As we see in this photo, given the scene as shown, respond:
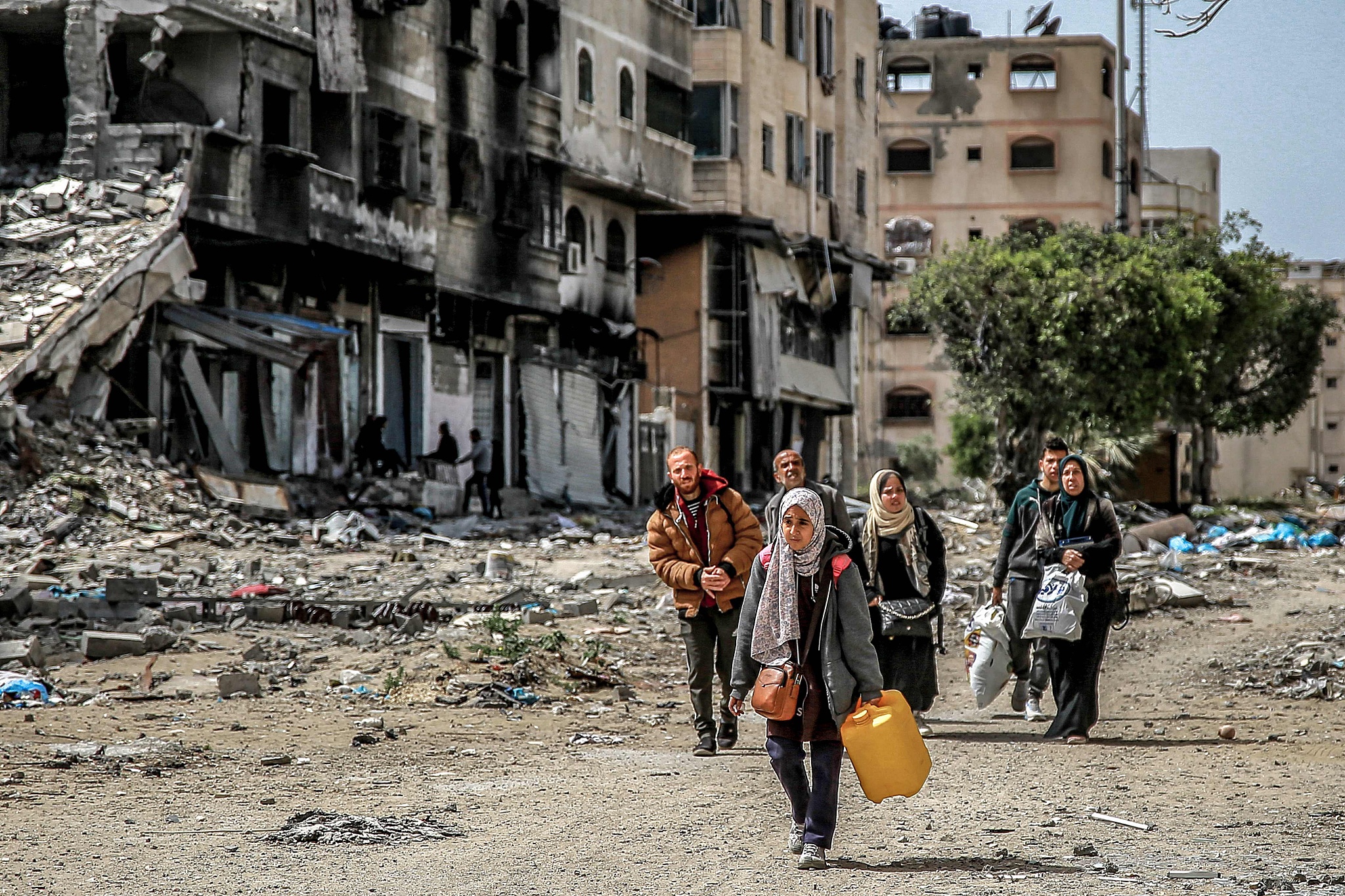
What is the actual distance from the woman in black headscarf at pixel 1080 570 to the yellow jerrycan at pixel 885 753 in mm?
3698

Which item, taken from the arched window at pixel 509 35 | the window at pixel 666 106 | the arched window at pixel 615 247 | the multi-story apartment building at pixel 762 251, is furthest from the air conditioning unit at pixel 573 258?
the arched window at pixel 509 35

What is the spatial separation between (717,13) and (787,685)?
115ft

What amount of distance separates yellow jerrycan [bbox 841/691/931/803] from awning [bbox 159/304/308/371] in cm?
1795

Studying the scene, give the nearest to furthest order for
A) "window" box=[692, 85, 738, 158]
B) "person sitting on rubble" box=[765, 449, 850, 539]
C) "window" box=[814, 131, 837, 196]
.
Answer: "person sitting on rubble" box=[765, 449, 850, 539], "window" box=[692, 85, 738, 158], "window" box=[814, 131, 837, 196]

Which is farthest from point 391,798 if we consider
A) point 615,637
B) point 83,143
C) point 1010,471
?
point 1010,471

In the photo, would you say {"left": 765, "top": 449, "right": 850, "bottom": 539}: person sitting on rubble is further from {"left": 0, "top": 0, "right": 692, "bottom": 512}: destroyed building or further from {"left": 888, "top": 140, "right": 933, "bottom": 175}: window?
{"left": 888, "top": 140, "right": 933, "bottom": 175}: window

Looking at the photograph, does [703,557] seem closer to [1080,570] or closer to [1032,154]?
[1080,570]

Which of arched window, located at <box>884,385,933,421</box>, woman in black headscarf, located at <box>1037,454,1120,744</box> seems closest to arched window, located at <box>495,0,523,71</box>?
woman in black headscarf, located at <box>1037,454,1120,744</box>

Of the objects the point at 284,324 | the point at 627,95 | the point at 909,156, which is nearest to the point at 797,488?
the point at 284,324

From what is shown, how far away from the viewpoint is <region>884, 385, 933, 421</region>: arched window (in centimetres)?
6850

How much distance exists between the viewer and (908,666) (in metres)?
10.1

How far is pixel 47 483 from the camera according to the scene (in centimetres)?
2025

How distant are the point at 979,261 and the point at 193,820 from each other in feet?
85.1

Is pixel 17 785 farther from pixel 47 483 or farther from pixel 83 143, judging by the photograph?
pixel 83 143
